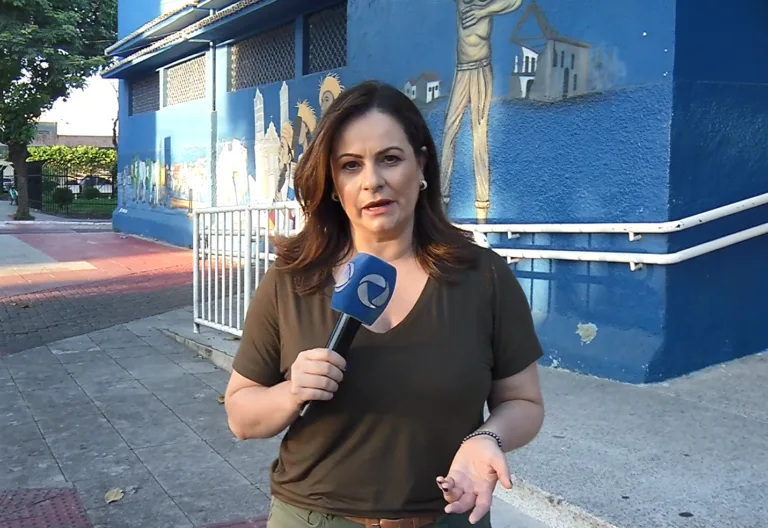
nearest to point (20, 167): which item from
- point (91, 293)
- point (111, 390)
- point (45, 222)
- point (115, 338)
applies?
point (45, 222)

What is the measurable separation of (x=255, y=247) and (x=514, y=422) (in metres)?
5.67

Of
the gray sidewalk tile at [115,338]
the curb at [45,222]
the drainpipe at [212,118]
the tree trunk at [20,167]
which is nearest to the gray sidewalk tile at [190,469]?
the gray sidewalk tile at [115,338]

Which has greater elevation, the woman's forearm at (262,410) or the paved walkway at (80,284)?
the woman's forearm at (262,410)

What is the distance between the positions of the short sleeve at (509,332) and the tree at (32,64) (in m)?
25.2

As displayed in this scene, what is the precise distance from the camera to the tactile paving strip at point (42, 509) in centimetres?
410

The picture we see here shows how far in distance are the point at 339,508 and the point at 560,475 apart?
2398mm

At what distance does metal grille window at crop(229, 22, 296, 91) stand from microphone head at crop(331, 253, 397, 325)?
11210 mm

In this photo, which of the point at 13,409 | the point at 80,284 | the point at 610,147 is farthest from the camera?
the point at 80,284

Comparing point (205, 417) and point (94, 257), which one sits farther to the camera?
point (94, 257)

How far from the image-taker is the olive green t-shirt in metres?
1.84

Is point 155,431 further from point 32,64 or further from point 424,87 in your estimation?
point 32,64

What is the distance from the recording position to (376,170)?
1.94m

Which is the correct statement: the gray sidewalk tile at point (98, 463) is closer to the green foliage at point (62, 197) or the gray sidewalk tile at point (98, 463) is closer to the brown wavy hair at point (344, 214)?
the brown wavy hair at point (344, 214)

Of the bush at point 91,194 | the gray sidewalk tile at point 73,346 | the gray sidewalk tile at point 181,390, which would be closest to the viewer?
the gray sidewalk tile at point 181,390
